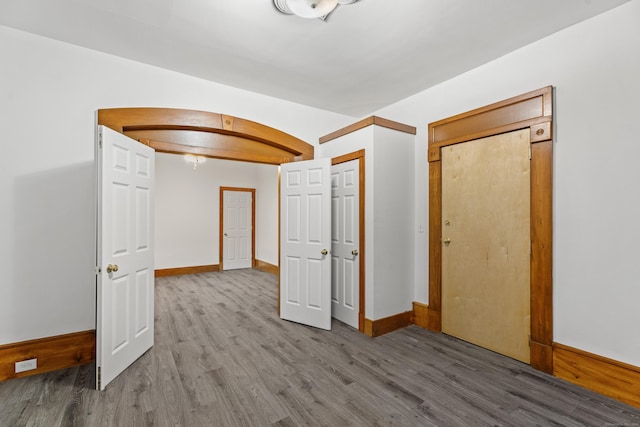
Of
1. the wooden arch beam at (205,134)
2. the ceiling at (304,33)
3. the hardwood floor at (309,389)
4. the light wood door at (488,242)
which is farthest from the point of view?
the wooden arch beam at (205,134)

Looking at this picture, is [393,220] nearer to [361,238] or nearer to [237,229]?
[361,238]

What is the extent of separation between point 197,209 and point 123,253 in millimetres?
4416

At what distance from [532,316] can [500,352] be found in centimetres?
52

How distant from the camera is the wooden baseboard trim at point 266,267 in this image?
21.5 ft

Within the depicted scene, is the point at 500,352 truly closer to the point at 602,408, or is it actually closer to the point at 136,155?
the point at 602,408

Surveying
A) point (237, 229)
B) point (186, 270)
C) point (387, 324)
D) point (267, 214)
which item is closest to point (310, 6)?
point (387, 324)

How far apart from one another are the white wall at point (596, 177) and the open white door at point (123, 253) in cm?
368

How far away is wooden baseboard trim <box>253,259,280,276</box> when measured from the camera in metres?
6.54

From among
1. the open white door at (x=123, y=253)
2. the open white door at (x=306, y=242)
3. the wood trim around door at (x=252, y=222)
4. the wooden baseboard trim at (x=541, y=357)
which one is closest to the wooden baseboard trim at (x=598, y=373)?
the wooden baseboard trim at (x=541, y=357)

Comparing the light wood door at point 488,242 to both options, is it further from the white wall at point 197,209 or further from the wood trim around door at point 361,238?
the white wall at point 197,209

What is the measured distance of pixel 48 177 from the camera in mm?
2482

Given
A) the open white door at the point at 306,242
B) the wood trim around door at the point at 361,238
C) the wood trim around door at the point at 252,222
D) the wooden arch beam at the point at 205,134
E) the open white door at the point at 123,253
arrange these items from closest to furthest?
the open white door at the point at 123,253, the wooden arch beam at the point at 205,134, the wood trim around door at the point at 361,238, the open white door at the point at 306,242, the wood trim around door at the point at 252,222

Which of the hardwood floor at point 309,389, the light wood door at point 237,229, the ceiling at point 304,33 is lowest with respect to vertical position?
the hardwood floor at point 309,389

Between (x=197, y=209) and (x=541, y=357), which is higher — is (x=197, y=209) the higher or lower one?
the higher one
